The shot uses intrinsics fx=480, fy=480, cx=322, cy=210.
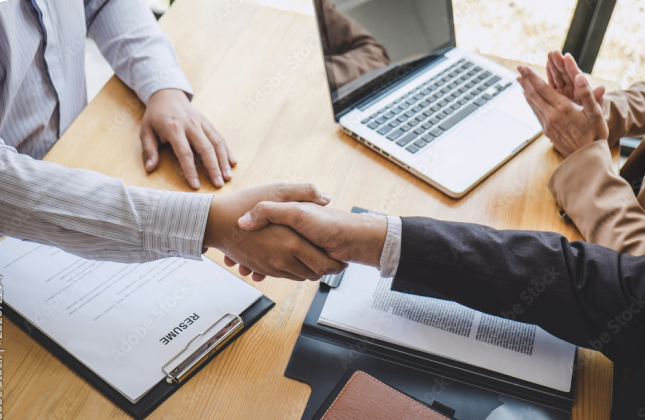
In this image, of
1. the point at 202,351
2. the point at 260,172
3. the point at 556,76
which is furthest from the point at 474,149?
the point at 202,351

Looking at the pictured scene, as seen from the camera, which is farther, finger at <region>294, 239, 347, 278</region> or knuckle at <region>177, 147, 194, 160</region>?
knuckle at <region>177, 147, 194, 160</region>

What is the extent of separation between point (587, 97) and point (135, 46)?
1.07 m

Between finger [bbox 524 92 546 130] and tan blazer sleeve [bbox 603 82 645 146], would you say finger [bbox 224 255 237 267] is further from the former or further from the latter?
tan blazer sleeve [bbox 603 82 645 146]

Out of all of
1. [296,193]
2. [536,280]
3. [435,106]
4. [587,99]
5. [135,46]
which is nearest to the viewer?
[536,280]

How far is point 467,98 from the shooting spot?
114 cm

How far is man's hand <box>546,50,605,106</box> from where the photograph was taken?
102 centimetres

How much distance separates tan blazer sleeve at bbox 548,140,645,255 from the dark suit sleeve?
107 millimetres

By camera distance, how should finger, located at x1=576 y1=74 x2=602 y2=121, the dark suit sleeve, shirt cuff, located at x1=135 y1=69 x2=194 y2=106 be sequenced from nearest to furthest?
the dark suit sleeve, finger, located at x1=576 y1=74 x2=602 y2=121, shirt cuff, located at x1=135 y1=69 x2=194 y2=106

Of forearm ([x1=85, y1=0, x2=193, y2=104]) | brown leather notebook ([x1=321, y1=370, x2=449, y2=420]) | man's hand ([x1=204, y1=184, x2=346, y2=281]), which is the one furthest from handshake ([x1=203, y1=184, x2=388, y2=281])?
forearm ([x1=85, y1=0, x2=193, y2=104])

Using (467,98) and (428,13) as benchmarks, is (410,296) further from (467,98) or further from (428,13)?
(428,13)

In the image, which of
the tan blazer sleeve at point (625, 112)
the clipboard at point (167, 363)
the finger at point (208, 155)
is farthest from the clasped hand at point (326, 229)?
the tan blazer sleeve at point (625, 112)

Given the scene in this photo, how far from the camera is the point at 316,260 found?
807mm

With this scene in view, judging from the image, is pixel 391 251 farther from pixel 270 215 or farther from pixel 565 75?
pixel 565 75

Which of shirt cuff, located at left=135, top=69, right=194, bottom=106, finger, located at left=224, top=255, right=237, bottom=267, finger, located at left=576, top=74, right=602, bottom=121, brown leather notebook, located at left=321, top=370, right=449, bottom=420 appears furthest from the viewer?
shirt cuff, located at left=135, top=69, right=194, bottom=106
